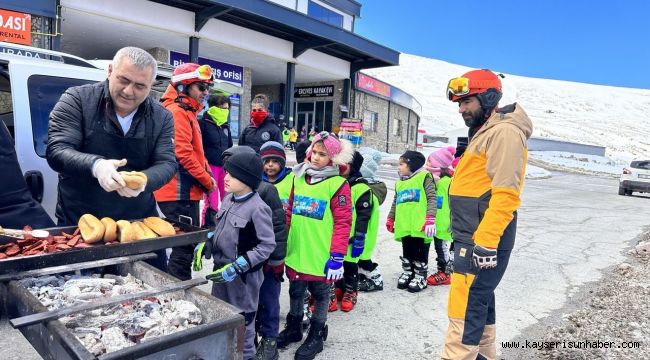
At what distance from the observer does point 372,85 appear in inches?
960

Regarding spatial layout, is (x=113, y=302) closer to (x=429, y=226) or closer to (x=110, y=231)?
(x=110, y=231)

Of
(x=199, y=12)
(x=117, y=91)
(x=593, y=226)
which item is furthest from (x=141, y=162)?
(x=199, y=12)

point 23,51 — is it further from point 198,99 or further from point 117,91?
point 117,91

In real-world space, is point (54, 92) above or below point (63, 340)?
above

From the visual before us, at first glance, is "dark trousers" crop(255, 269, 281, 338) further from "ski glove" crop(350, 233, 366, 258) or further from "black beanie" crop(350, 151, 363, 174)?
"black beanie" crop(350, 151, 363, 174)

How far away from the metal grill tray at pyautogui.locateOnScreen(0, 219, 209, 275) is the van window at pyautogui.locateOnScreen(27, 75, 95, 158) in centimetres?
172

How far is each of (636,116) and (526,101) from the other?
73.9ft

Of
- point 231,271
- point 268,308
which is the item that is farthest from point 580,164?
point 231,271

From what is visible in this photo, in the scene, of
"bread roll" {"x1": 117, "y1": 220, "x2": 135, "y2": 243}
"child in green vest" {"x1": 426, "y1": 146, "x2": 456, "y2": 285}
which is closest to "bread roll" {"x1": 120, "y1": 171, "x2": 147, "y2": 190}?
"bread roll" {"x1": 117, "y1": 220, "x2": 135, "y2": 243}

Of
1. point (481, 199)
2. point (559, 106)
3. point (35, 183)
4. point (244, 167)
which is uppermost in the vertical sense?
point (559, 106)

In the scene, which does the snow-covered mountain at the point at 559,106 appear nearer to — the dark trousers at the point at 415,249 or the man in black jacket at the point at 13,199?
the dark trousers at the point at 415,249

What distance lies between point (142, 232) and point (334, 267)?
1499 mm

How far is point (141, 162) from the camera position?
2482mm

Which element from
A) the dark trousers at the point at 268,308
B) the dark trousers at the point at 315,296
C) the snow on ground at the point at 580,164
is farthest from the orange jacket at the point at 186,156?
the snow on ground at the point at 580,164
